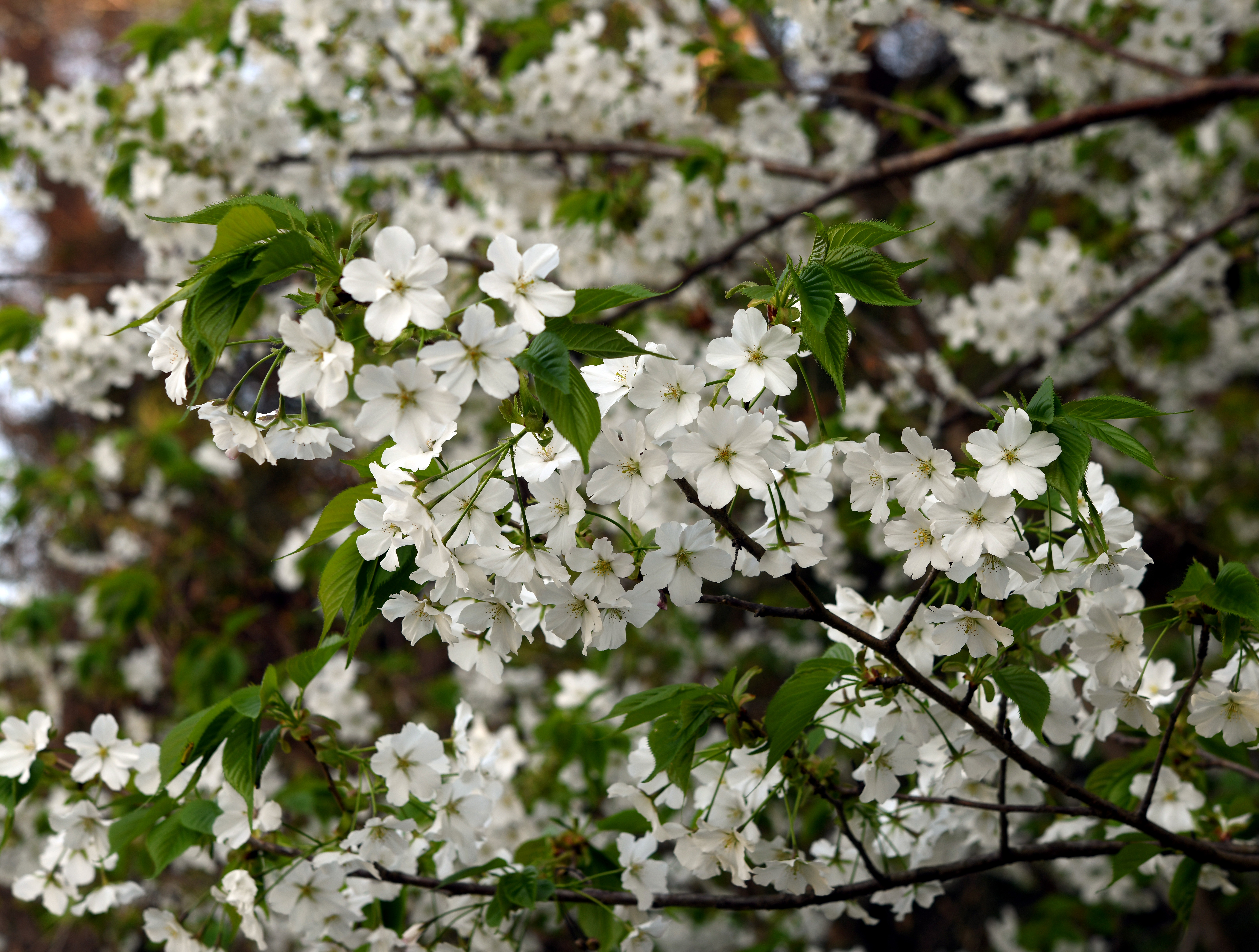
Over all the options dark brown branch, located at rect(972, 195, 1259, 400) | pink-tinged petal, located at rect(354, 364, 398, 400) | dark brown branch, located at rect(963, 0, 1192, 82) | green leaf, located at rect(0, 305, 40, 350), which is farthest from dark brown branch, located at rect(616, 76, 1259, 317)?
green leaf, located at rect(0, 305, 40, 350)

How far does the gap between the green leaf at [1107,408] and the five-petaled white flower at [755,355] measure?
35 cm

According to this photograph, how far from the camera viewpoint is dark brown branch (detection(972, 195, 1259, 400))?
10.6 ft

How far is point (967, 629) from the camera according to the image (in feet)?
4.13

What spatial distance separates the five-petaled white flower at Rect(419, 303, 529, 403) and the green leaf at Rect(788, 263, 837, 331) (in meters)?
0.32

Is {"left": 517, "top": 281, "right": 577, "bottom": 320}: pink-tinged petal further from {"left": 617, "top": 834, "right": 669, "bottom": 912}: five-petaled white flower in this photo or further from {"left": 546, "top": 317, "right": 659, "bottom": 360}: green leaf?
{"left": 617, "top": 834, "right": 669, "bottom": 912}: five-petaled white flower

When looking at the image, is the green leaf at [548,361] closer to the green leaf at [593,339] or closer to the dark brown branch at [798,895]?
the green leaf at [593,339]

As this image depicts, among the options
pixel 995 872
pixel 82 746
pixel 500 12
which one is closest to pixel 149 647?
pixel 500 12

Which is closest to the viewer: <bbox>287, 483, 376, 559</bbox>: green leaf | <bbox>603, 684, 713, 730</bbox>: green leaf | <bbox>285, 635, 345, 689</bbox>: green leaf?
<bbox>287, 483, 376, 559</bbox>: green leaf

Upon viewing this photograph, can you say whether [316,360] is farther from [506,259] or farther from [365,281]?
[506,259]

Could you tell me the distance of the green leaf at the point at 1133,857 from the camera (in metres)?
1.49

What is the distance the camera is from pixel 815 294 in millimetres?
1103

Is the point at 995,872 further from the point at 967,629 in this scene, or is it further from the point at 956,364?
the point at 967,629

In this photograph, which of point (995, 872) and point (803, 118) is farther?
point (995, 872)

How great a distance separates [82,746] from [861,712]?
54.1 inches
